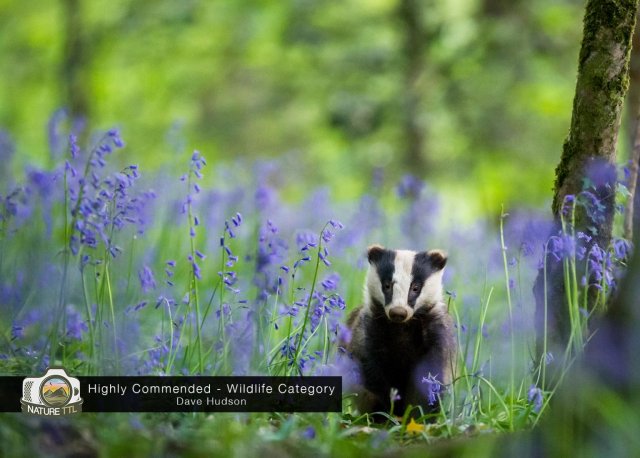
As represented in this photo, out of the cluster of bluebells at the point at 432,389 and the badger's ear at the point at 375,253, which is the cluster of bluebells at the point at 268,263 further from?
the cluster of bluebells at the point at 432,389

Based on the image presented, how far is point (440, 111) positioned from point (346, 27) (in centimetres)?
96

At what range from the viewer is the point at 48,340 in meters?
2.71

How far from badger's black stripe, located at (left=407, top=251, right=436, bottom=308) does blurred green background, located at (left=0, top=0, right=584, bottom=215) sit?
1539 mm

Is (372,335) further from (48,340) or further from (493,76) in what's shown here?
(493,76)

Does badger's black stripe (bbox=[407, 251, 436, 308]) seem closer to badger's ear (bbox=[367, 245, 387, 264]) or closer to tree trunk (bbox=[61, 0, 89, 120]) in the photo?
badger's ear (bbox=[367, 245, 387, 264])

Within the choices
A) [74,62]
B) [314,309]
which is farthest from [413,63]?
[314,309]

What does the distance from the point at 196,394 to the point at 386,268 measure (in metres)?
1.03

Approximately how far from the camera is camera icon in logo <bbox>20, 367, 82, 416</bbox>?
2217mm

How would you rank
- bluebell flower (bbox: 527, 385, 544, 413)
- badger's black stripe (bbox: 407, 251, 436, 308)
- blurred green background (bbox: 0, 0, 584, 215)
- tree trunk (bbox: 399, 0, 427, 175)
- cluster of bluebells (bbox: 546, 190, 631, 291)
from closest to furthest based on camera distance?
1. bluebell flower (bbox: 527, 385, 544, 413)
2. cluster of bluebells (bbox: 546, 190, 631, 291)
3. badger's black stripe (bbox: 407, 251, 436, 308)
4. blurred green background (bbox: 0, 0, 584, 215)
5. tree trunk (bbox: 399, 0, 427, 175)

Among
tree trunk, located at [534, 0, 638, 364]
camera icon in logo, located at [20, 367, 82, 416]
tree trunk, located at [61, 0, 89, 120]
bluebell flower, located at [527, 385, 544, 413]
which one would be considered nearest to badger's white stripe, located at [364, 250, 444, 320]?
tree trunk, located at [534, 0, 638, 364]

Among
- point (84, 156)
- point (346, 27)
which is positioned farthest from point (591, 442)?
point (346, 27)

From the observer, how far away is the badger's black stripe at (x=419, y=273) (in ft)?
Result: 10.3

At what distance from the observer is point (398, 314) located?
3.03 meters

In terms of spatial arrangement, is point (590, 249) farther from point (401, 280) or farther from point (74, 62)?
point (74, 62)
